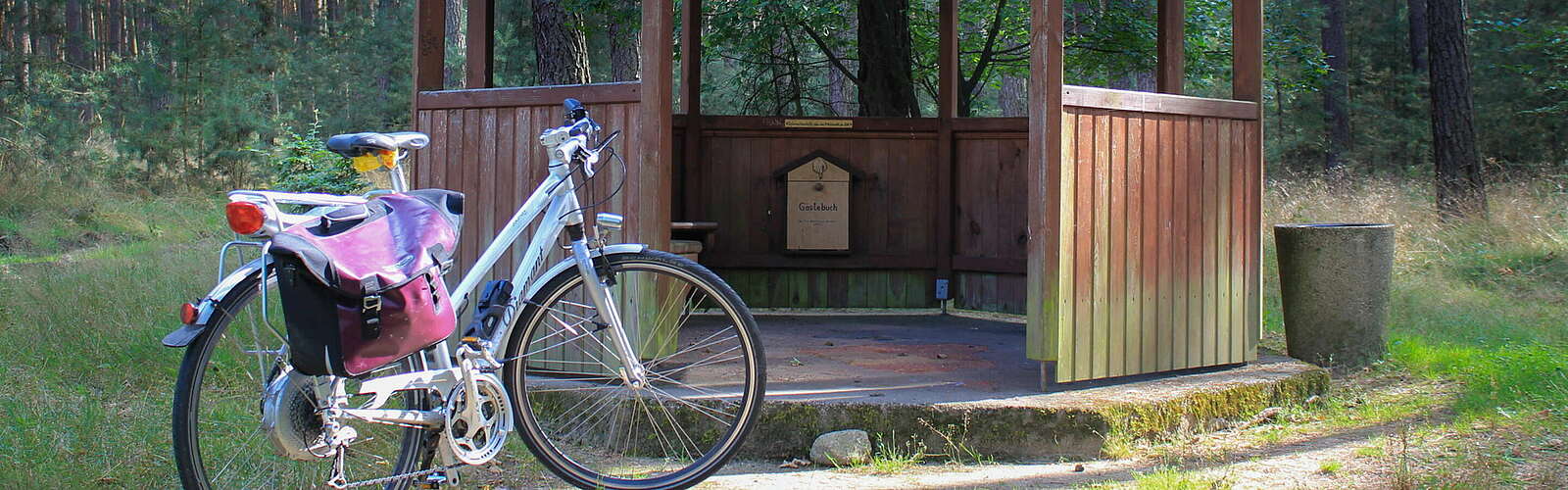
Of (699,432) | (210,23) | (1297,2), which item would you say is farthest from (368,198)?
(1297,2)

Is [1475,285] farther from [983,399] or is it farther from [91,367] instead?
[91,367]

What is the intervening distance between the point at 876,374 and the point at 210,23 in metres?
15.1

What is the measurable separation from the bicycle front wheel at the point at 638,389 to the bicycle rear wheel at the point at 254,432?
36 cm

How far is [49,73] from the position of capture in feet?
55.7

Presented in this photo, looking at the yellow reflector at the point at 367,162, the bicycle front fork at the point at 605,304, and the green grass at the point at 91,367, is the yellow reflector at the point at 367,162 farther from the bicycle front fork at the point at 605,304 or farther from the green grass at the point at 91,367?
the green grass at the point at 91,367

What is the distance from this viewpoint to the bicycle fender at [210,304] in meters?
2.83

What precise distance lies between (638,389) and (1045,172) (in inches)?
79.2

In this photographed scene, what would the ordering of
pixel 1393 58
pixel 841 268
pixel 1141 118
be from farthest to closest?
pixel 1393 58 → pixel 841 268 → pixel 1141 118

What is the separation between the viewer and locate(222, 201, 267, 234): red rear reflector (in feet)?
8.84

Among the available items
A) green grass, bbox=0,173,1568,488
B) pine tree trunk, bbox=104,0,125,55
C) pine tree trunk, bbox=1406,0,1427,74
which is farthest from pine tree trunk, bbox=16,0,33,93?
pine tree trunk, bbox=1406,0,1427,74

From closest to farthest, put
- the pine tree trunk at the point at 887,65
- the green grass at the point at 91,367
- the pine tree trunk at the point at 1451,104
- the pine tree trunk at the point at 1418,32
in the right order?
the green grass at the point at 91,367 → the pine tree trunk at the point at 887,65 → the pine tree trunk at the point at 1451,104 → the pine tree trunk at the point at 1418,32

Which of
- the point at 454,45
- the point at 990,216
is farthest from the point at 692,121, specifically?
the point at 454,45

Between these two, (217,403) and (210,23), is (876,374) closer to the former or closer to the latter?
(217,403)

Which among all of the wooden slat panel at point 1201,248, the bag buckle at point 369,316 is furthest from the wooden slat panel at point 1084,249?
the bag buckle at point 369,316
